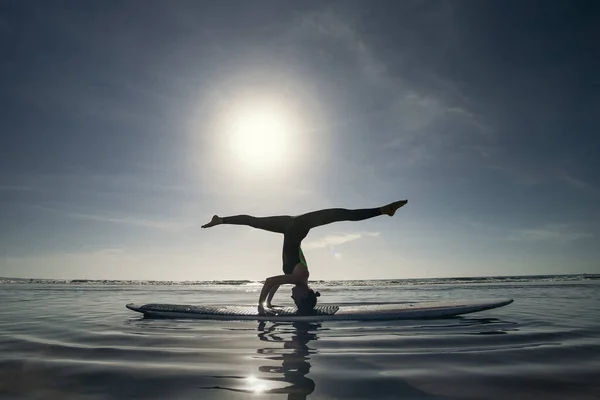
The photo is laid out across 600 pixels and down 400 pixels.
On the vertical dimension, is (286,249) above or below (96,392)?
above

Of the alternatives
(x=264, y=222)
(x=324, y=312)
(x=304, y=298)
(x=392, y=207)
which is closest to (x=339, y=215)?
(x=392, y=207)

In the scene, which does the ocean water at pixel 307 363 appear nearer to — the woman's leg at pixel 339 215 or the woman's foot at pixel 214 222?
the woman's leg at pixel 339 215

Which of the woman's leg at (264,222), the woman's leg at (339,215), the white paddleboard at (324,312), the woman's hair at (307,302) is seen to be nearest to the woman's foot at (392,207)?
A: the woman's leg at (339,215)

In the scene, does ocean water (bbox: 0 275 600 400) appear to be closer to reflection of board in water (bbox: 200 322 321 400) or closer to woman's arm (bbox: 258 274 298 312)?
reflection of board in water (bbox: 200 322 321 400)

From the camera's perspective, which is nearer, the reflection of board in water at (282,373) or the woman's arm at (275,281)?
the reflection of board in water at (282,373)

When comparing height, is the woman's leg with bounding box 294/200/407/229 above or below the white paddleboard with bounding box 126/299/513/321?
above

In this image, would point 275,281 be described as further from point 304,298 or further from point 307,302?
point 307,302

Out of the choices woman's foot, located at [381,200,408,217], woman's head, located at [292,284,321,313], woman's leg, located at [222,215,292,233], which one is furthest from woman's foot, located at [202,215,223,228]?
woman's foot, located at [381,200,408,217]

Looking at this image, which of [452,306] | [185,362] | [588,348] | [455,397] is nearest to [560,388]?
[455,397]

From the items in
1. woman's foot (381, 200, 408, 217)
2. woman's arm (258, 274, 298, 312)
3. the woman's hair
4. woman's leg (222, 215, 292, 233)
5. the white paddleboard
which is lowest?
the white paddleboard

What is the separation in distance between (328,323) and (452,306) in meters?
3.71

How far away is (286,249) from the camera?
10.9 meters

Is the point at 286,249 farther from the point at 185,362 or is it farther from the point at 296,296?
the point at 185,362

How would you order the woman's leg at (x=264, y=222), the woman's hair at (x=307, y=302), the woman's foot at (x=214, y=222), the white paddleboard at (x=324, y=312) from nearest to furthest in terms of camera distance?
the white paddleboard at (x=324, y=312) → the woman's hair at (x=307, y=302) → the woman's leg at (x=264, y=222) → the woman's foot at (x=214, y=222)
